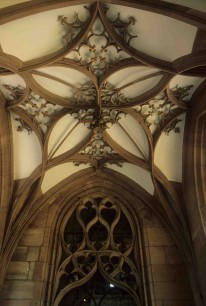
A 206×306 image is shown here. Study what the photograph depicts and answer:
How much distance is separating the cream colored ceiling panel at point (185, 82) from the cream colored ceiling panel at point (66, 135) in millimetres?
2447

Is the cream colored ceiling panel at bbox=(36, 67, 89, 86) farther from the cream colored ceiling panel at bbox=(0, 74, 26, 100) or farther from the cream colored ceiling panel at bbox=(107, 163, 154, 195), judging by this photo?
the cream colored ceiling panel at bbox=(107, 163, 154, 195)

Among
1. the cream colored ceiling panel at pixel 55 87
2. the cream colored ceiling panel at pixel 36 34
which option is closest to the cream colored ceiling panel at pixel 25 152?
the cream colored ceiling panel at pixel 55 87

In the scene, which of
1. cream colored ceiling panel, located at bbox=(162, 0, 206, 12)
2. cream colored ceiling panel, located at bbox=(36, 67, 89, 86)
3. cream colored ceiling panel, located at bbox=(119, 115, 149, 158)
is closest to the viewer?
cream colored ceiling panel, located at bbox=(162, 0, 206, 12)

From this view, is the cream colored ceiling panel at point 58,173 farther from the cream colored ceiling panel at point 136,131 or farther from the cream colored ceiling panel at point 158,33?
the cream colored ceiling panel at point 158,33

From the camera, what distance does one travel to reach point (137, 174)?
8.74 metres

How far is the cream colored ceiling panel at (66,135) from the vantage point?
7.72 metres

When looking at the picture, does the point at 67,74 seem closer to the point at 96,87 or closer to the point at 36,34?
the point at 96,87

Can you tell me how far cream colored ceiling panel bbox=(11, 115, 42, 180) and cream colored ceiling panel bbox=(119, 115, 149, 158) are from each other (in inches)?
89.1

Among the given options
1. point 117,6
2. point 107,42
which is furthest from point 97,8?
point 107,42

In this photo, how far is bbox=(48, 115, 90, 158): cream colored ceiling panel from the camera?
7.72 meters

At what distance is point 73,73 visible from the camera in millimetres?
6613

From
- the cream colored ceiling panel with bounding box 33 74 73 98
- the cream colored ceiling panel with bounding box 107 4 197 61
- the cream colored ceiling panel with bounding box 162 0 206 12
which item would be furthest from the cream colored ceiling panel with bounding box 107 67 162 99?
the cream colored ceiling panel with bounding box 162 0 206 12

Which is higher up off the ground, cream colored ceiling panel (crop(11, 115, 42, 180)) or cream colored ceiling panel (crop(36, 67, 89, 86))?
cream colored ceiling panel (crop(36, 67, 89, 86))

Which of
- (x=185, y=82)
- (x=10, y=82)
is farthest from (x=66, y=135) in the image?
(x=185, y=82)
